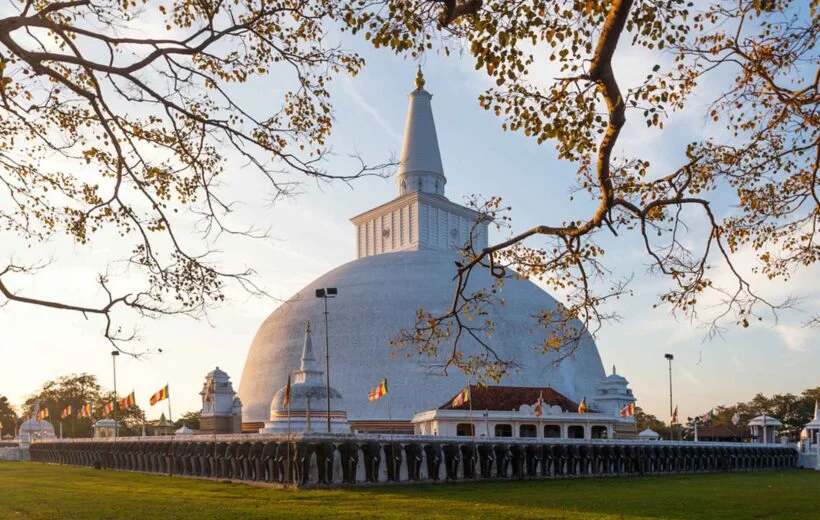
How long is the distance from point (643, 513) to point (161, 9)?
14.6 m

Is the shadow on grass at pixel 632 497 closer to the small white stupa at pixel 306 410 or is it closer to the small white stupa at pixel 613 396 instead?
the small white stupa at pixel 306 410

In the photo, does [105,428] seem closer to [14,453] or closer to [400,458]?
[14,453]

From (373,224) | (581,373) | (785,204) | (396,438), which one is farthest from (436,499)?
(373,224)

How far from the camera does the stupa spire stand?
241 ft

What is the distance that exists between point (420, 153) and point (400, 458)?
4465 cm

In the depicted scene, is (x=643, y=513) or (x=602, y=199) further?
(x=643, y=513)


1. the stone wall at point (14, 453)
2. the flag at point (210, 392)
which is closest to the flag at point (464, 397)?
the flag at point (210, 392)

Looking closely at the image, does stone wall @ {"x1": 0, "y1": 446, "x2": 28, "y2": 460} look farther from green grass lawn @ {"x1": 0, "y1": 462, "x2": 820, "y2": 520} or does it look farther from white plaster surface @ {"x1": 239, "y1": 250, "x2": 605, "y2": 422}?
green grass lawn @ {"x1": 0, "y1": 462, "x2": 820, "y2": 520}

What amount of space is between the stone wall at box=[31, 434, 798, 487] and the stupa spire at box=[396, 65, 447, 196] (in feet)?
110

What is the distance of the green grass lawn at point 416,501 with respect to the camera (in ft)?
61.5

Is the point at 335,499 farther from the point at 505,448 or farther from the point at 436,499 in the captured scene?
the point at 505,448

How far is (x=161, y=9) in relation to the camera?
13.7 metres

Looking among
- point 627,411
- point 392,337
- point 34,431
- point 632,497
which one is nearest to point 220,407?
point 392,337

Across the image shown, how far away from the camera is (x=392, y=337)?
185 feet
